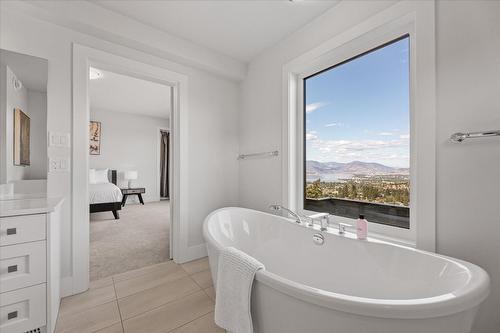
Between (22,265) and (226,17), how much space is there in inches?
92.0

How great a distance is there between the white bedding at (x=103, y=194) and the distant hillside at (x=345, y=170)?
3.91 meters

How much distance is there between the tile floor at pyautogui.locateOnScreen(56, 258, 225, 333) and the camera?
4.93 feet

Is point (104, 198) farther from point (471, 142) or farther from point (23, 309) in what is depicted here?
point (471, 142)

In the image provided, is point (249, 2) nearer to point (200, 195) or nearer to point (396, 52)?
point (396, 52)

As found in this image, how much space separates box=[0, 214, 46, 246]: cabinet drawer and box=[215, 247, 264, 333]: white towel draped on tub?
114 centimetres

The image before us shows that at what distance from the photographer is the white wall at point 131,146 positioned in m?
5.85

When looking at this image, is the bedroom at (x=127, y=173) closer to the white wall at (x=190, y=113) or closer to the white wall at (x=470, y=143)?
the white wall at (x=190, y=113)

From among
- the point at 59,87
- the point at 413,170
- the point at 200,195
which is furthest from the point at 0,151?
the point at 413,170

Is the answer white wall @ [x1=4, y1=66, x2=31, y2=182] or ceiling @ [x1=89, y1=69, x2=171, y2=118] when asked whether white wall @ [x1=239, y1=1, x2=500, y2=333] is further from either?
ceiling @ [x1=89, y1=69, x2=171, y2=118]

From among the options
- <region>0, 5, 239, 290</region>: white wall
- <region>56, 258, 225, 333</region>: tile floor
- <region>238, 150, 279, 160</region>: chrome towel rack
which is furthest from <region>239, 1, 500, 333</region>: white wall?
<region>0, 5, 239, 290</region>: white wall

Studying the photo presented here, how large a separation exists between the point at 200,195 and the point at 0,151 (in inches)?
65.6

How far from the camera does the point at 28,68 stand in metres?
1.72

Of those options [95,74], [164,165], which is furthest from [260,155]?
[164,165]

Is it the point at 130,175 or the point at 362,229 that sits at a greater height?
the point at 130,175
